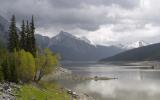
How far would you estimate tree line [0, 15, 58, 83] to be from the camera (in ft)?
230

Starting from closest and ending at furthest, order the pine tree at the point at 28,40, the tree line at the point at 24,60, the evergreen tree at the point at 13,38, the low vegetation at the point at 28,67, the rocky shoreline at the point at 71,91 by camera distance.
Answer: the low vegetation at the point at 28,67, the tree line at the point at 24,60, the rocky shoreline at the point at 71,91, the evergreen tree at the point at 13,38, the pine tree at the point at 28,40

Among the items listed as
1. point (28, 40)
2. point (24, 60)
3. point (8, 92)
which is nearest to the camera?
point (8, 92)

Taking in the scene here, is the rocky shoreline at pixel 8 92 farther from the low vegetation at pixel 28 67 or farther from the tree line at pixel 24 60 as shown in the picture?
the tree line at pixel 24 60

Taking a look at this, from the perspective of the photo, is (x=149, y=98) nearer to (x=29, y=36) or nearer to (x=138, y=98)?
(x=138, y=98)

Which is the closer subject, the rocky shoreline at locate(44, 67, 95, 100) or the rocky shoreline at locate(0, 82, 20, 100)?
the rocky shoreline at locate(0, 82, 20, 100)

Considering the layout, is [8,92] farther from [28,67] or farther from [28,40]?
[28,40]

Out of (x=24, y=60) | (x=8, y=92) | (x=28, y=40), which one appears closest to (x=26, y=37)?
(x=28, y=40)

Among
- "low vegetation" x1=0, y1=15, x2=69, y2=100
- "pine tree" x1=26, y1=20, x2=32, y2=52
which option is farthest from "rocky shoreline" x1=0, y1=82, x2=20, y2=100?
"pine tree" x1=26, y1=20, x2=32, y2=52

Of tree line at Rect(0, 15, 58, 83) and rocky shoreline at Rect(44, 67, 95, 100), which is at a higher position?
tree line at Rect(0, 15, 58, 83)

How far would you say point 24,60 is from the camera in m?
79.8

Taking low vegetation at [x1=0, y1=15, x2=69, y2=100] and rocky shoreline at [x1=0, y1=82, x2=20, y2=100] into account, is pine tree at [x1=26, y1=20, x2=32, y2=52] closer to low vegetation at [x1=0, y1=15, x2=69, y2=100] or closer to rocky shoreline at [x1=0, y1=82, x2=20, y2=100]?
low vegetation at [x1=0, y1=15, x2=69, y2=100]

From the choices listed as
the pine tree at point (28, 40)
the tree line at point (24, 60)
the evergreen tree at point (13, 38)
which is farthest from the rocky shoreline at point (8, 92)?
the pine tree at point (28, 40)

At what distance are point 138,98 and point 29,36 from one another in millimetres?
43842

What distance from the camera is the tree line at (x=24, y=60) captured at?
7006 cm
